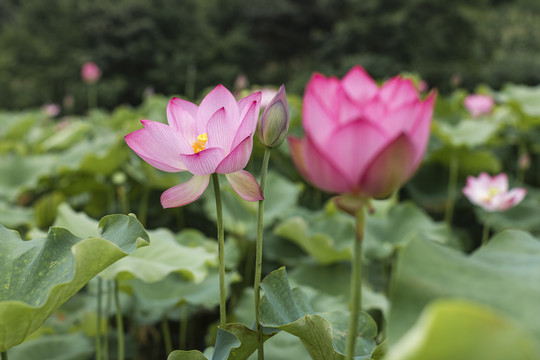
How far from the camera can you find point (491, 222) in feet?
6.14

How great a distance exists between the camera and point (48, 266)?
494 mm

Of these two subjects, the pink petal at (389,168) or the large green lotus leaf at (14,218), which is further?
the large green lotus leaf at (14,218)

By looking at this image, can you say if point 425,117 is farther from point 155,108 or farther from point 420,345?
point 155,108

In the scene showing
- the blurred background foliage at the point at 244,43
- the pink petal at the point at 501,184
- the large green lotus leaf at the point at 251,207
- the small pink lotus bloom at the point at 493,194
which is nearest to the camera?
the small pink lotus bloom at the point at 493,194

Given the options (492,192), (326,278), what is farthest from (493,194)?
(326,278)

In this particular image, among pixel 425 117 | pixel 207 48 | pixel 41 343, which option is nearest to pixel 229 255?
pixel 41 343

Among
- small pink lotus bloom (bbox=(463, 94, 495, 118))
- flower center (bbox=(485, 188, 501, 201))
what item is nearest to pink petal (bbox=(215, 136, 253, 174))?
flower center (bbox=(485, 188, 501, 201))

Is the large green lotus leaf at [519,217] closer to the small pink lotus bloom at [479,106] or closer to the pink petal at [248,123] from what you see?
the small pink lotus bloom at [479,106]

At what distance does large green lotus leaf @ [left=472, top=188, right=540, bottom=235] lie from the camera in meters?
1.81

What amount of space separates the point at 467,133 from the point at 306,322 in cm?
146

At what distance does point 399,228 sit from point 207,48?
388 inches

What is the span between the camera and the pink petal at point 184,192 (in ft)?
1.40

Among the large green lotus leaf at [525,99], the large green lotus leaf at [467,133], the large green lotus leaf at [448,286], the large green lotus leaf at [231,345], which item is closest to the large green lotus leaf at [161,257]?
the large green lotus leaf at [231,345]

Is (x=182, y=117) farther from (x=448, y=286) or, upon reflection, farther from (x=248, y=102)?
(x=448, y=286)
